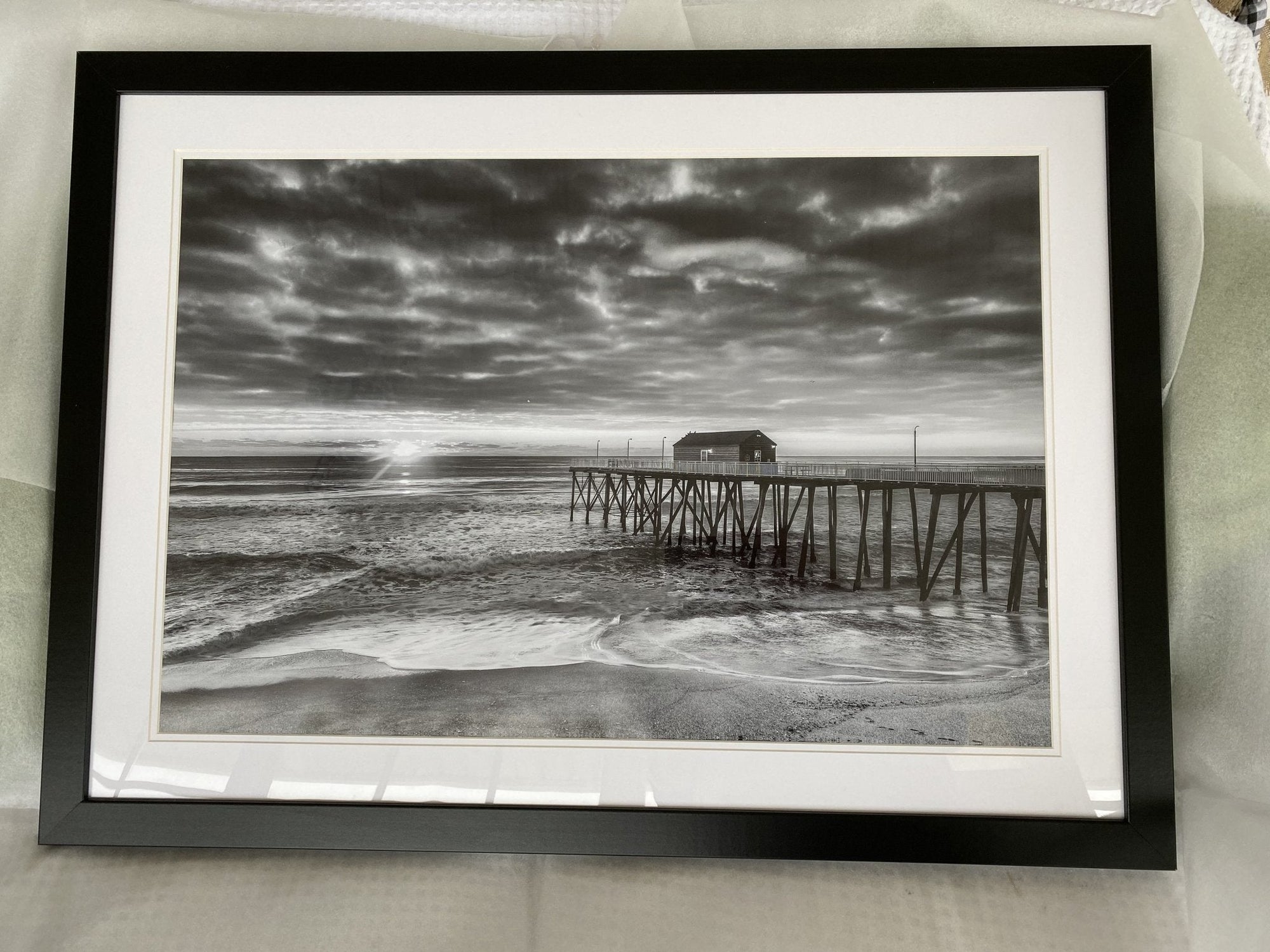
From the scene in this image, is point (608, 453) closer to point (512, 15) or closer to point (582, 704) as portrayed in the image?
point (582, 704)

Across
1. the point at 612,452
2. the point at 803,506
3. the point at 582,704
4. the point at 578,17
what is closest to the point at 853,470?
the point at 803,506

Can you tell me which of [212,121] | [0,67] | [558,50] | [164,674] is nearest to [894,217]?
[558,50]

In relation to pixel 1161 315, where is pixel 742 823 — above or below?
below

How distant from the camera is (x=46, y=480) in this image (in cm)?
71

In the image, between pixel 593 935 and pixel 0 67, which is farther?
pixel 0 67

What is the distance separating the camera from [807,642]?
0.68 meters

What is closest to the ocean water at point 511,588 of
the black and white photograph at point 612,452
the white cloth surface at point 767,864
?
the black and white photograph at point 612,452

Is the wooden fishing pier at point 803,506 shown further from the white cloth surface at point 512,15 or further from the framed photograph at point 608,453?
the white cloth surface at point 512,15

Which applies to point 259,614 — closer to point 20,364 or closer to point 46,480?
point 46,480

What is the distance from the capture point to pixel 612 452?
0.70 meters

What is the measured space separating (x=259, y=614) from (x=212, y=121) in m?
0.53

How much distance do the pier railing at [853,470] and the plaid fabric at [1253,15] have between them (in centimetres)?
58

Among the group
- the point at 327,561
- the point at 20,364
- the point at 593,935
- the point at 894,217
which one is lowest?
the point at 593,935

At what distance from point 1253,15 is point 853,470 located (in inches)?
27.5
